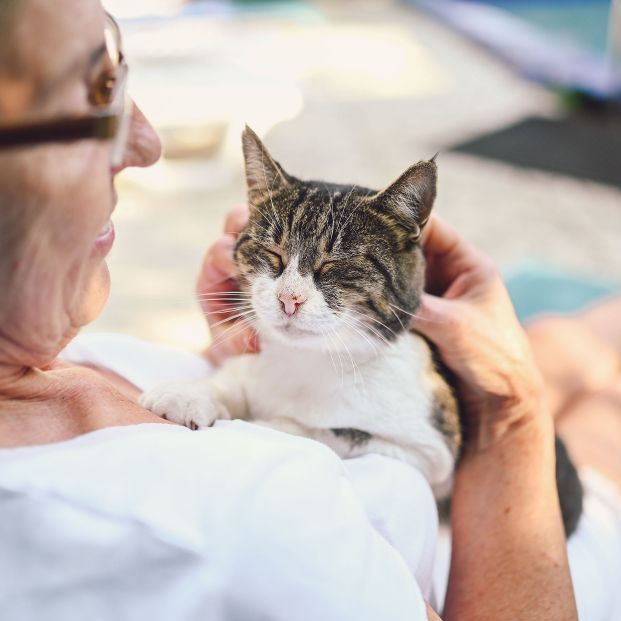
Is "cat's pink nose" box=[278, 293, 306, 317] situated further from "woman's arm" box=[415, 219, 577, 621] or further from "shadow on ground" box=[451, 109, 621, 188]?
"shadow on ground" box=[451, 109, 621, 188]

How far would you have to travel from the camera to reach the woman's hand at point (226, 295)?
1.02 meters

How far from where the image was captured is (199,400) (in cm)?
85

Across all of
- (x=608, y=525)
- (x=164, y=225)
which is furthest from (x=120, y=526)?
(x=164, y=225)

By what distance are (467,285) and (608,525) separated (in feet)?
1.46

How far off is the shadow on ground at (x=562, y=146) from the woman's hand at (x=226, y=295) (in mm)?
2472

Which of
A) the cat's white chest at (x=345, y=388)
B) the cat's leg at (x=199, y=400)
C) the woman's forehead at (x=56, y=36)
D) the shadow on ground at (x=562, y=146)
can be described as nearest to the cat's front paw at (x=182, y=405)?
the cat's leg at (x=199, y=400)

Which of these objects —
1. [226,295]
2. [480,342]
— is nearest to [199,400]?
[226,295]

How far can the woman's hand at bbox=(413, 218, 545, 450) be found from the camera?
3.17ft

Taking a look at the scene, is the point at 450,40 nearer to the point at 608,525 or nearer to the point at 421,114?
the point at 421,114

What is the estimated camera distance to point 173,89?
2994 mm

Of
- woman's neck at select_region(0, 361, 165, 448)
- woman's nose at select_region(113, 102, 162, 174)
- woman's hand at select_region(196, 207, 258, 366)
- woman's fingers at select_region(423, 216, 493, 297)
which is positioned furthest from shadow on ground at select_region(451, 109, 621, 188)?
woman's neck at select_region(0, 361, 165, 448)

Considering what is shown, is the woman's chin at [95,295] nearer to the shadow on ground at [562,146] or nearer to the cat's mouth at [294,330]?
the cat's mouth at [294,330]

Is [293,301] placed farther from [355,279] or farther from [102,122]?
[102,122]

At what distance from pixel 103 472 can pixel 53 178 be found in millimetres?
248
